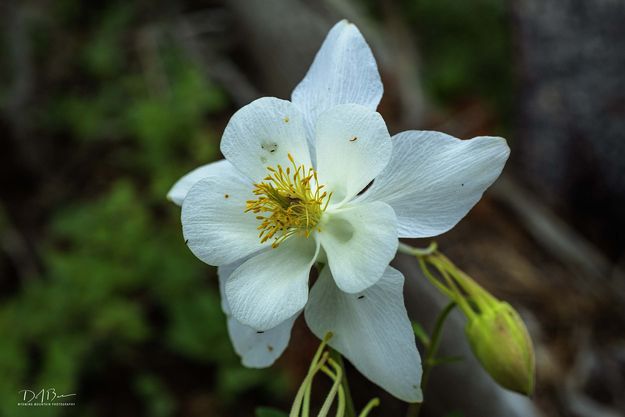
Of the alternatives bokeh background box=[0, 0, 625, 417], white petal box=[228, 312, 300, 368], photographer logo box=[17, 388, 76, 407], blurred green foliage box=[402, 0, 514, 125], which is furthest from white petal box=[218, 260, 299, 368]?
blurred green foliage box=[402, 0, 514, 125]

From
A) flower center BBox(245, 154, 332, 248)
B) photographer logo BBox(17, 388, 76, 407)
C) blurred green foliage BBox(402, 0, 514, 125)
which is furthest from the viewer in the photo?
blurred green foliage BBox(402, 0, 514, 125)

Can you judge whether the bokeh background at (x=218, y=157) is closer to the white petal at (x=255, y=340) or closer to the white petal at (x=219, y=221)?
the white petal at (x=255, y=340)

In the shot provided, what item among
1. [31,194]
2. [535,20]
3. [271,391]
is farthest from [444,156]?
[31,194]

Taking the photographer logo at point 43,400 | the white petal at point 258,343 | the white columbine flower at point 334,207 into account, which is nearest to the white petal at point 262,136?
the white columbine flower at point 334,207

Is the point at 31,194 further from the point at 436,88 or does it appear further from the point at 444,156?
the point at 444,156

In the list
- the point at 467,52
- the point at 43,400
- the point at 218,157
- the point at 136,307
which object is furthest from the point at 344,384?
the point at 467,52

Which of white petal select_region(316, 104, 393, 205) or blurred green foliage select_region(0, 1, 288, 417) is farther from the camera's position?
blurred green foliage select_region(0, 1, 288, 417)

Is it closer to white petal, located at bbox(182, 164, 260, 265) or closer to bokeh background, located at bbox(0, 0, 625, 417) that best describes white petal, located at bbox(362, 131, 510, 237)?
white petal, located at bbox(182, 164, 260, 265)
